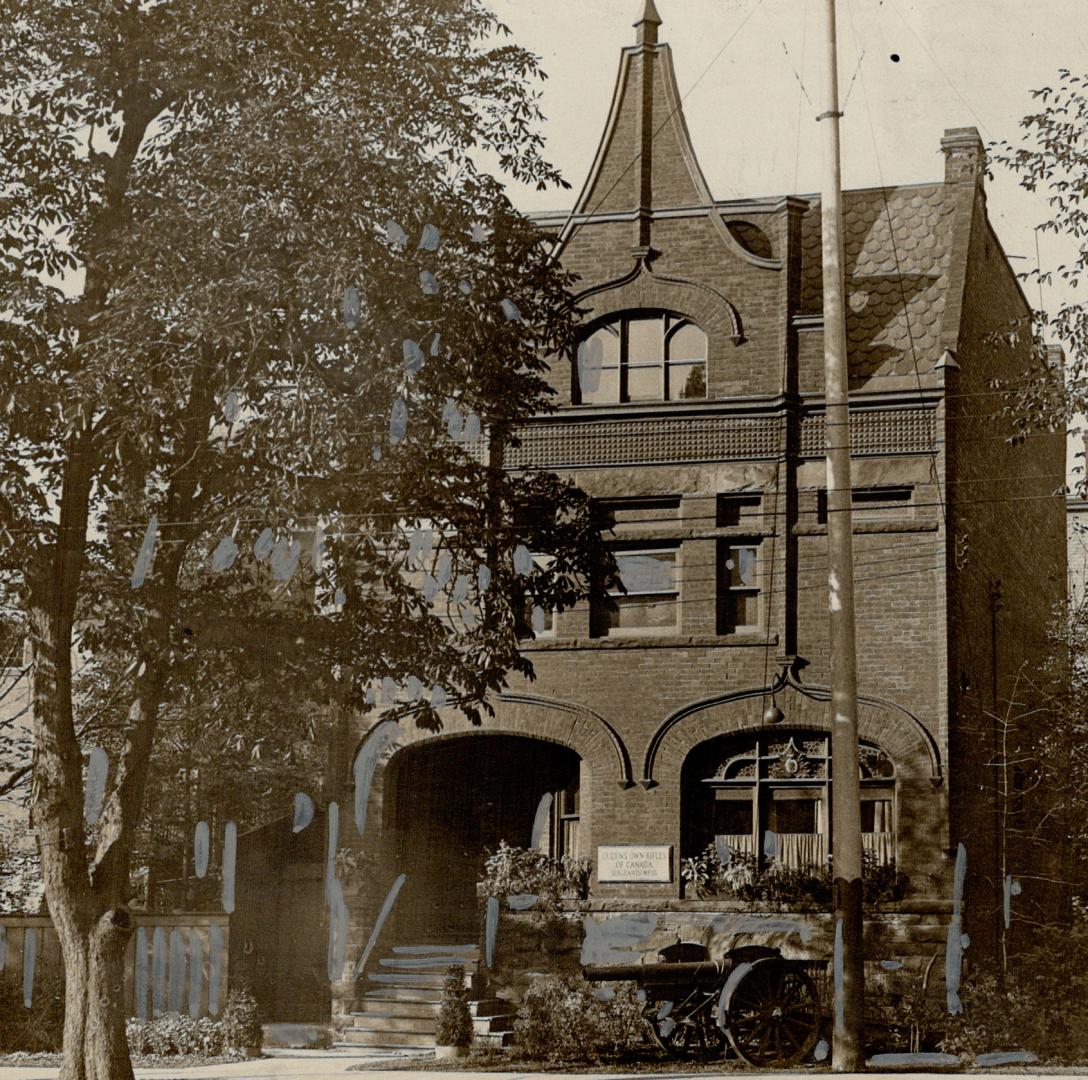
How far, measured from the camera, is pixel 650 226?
25.2 meters

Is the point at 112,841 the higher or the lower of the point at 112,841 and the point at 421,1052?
the higher

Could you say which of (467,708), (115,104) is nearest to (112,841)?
(467,708)

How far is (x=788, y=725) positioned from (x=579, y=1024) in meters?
5.27

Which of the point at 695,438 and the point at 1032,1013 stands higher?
the point at 695,438

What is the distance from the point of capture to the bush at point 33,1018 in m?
21.3

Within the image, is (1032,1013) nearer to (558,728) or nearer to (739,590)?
(739,590)

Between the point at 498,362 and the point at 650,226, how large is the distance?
27.7 feet

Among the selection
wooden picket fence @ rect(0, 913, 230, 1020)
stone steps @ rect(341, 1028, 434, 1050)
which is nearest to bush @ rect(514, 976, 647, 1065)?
stone steps @ rect(341, 1028, 434, 1050)

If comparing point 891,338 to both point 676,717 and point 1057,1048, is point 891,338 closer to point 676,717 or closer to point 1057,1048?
point 676,717

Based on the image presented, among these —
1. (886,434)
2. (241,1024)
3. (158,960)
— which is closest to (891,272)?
(886,434)

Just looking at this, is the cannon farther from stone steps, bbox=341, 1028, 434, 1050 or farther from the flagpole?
stone steps, bbox=341, 1028, 434, 1050

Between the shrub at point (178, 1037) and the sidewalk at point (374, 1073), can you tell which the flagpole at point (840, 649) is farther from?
the shrub at point (178, 1037)

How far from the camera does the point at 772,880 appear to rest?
75.0 ft

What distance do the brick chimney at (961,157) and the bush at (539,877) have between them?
37.4 ft
